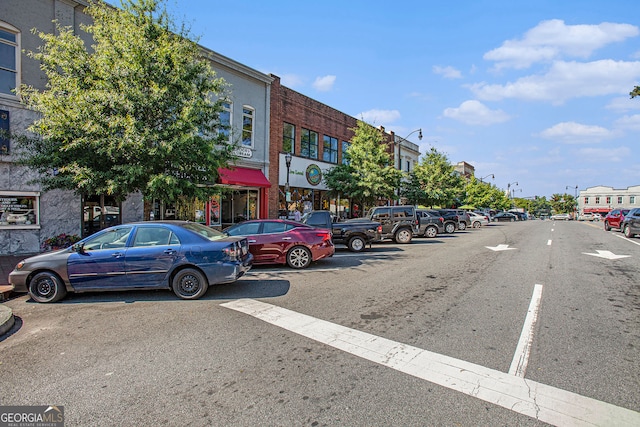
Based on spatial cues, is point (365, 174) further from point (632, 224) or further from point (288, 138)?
point (632, 224)

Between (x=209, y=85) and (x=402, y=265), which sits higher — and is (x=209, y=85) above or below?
above

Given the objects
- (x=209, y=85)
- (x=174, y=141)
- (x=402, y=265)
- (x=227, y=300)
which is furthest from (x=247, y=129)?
(x=227, y=300)

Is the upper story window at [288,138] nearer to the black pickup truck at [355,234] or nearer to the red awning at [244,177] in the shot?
the red awning at [244,177]

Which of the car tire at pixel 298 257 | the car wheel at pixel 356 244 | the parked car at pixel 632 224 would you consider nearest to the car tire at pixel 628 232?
the parked car at pixel 632 224

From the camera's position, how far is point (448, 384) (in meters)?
3.37

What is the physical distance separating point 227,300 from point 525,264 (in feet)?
30.2

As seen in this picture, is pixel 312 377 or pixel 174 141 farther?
pixel 174 141

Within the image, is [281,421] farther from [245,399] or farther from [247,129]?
[247,129]

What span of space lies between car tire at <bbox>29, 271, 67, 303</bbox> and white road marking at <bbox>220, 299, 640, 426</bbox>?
4.65m

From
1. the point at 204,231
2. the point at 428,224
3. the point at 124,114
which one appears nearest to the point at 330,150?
the point at 428,224

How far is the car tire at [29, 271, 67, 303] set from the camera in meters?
6.55

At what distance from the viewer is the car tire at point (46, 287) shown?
655 centimetres

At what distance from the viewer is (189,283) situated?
6633 millimetres

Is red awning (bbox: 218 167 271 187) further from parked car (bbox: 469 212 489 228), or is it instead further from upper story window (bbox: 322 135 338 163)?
parked car (bbox: 469 212 489 228)
